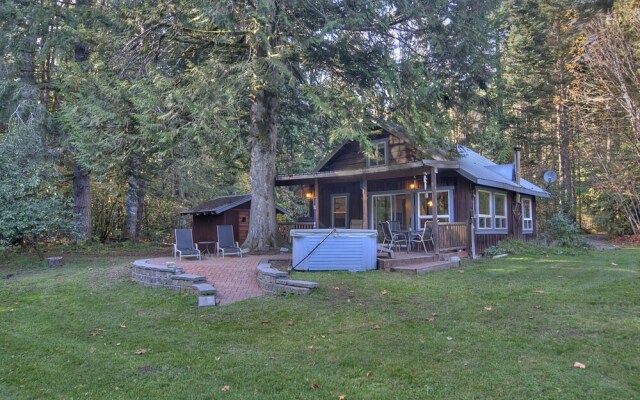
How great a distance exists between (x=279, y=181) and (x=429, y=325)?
10.4 m

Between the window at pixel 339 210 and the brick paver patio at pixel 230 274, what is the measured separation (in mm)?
5877

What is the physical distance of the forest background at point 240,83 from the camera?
11211mm

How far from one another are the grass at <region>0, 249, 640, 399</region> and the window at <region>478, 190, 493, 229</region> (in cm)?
697

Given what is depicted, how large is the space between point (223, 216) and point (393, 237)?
6.54 metres

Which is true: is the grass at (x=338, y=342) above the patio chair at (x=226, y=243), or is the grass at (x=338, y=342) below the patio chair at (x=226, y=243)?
below

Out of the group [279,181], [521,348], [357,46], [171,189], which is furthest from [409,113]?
[171,189]

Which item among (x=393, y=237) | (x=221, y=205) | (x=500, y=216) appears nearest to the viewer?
(x=393, y=237)

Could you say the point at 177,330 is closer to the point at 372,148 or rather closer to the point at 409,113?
the point at 372,148

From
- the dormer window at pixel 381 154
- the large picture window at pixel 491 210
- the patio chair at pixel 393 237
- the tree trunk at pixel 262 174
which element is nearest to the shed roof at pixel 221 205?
the tree trunk at pixel 262 174

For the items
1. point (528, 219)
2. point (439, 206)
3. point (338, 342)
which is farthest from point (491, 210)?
point (338, 342)

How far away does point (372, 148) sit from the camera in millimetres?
10891

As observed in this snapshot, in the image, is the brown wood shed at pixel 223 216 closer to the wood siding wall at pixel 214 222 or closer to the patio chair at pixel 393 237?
the wood siding wall at pixel 214 222

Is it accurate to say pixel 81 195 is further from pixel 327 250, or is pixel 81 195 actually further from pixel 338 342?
pixel 338 342

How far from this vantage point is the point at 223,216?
16281 millimetres
